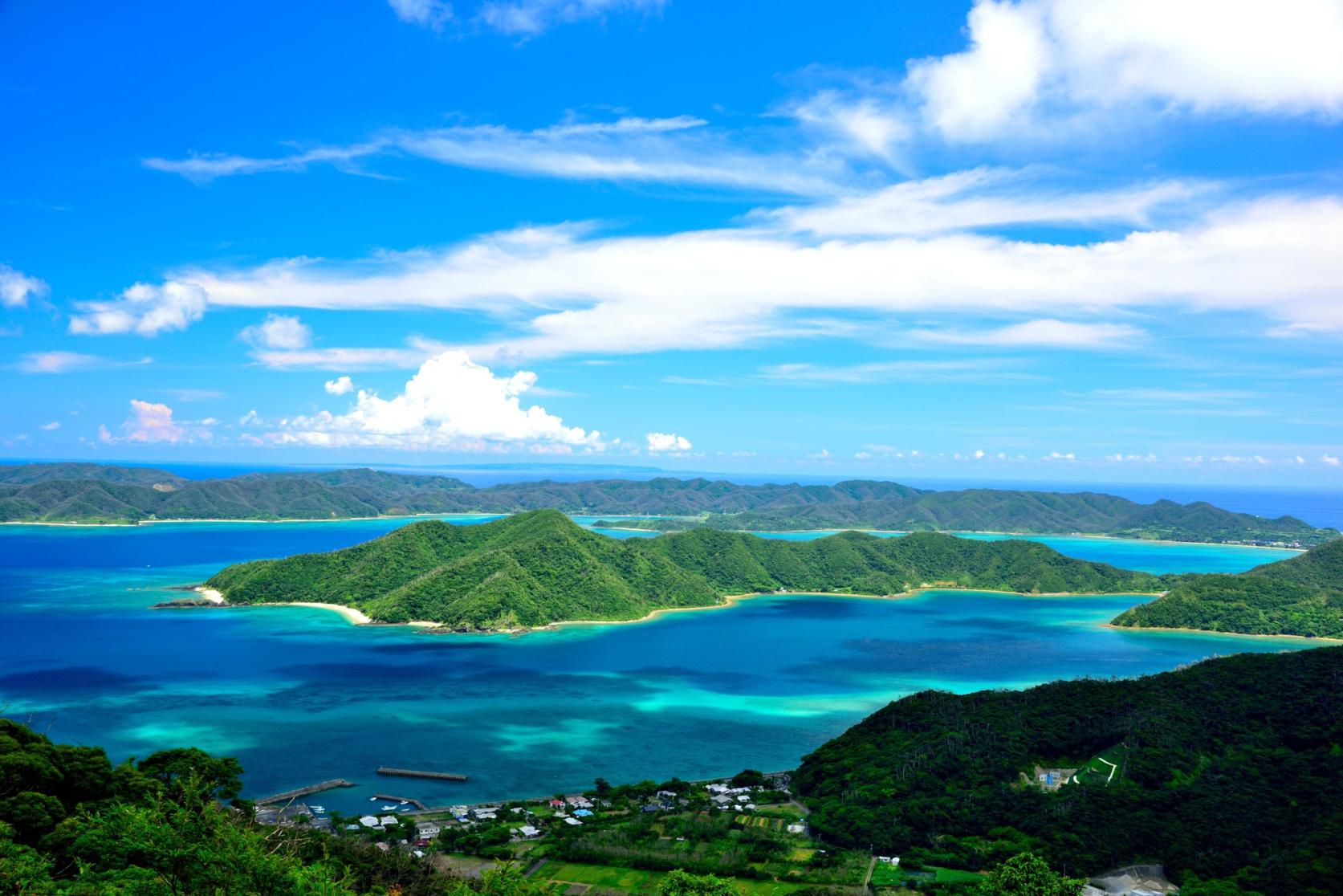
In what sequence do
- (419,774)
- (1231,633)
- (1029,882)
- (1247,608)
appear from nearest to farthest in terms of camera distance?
(1029,882), (419,774), (1231,633), (1247,608)

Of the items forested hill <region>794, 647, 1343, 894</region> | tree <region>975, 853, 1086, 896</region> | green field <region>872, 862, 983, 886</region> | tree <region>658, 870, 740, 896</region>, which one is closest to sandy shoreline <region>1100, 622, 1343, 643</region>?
forested hill <region>794, 647, 1343, 894</region>

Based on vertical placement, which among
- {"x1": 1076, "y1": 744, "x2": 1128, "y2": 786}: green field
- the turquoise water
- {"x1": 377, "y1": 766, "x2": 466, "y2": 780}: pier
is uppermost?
{"x1": 1076, "y1": 744, "x2": 1128, "y2": 786}: green field

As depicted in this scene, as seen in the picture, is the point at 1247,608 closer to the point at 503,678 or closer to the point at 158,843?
the point at 503,678

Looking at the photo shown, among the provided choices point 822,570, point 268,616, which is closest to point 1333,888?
point 268,616

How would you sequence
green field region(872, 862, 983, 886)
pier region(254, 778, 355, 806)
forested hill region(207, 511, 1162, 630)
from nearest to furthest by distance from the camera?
green field region(872, 862, 983, 886)
pier region(254, 778, 355, 806)
forested hill region(207, 511, 1162, 630)

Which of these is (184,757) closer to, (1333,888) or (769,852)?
(769,852)

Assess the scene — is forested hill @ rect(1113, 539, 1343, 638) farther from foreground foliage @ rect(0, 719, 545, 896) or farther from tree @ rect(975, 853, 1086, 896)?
foreground foliage @ rect(0, 719, 545, 896)

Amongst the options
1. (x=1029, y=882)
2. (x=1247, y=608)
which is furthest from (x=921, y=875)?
(x=1247, y=608)
